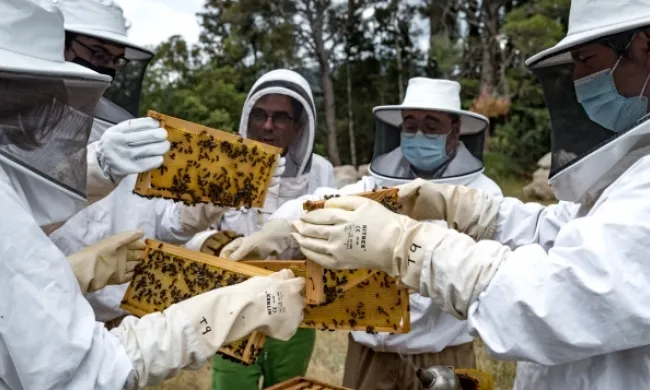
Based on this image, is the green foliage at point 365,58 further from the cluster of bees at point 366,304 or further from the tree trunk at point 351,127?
the cluster of bees at point 366,304

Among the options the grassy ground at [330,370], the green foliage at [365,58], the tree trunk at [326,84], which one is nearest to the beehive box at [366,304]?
the grassy ground at [330,370]

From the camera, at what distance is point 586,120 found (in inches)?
86.4

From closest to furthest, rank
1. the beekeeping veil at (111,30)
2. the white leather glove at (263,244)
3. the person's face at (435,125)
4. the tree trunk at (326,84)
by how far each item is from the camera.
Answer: the white leather glove at (263,244), the beekeeping veil at (111,30), the person's face at (435,125), the tree trunk at (326,84)

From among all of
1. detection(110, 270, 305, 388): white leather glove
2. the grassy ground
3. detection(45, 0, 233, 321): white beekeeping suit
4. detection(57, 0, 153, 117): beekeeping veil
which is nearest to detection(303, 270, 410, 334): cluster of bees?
detection(110, 270, 305, 388): white leather glove

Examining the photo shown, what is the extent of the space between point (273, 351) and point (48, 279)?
8.19ft

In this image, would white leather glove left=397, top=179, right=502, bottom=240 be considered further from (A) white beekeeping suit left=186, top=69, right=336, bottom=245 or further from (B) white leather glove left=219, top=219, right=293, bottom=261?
(A) white beekeeping suit left=186, top=69, right=336, bottom=245

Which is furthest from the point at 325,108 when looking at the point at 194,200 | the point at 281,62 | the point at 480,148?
the point at 194,200

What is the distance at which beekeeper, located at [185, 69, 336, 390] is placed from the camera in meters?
4.14

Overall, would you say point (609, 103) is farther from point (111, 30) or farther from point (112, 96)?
point (112, 96)

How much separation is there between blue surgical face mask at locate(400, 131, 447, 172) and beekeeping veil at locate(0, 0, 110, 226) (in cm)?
236

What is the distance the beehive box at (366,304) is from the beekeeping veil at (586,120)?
0.77 m

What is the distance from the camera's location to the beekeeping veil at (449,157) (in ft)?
13.4

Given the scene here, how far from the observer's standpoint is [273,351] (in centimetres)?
413

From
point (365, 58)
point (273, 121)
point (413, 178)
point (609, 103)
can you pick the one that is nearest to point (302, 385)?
point (609, 103)
